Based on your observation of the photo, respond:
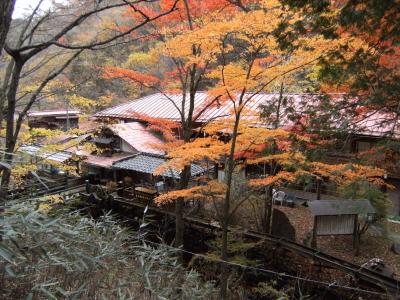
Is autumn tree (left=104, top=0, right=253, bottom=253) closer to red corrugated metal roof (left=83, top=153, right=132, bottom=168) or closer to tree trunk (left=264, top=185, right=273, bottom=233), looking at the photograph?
tree trunk (left=264, top=185, right=273, bottom=233)

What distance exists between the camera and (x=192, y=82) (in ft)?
34.8

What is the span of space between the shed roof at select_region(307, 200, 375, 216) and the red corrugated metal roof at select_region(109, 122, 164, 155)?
30.5 ft

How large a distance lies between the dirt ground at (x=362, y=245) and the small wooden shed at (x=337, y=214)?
56cm

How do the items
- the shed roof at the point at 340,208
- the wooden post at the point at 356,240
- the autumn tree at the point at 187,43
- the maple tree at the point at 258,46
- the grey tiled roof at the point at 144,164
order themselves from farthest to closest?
the grey tiled roof at the point at 144,164 → the wooden post at the point at 356,240 → the shed roof at the point at 340,208 → the autumn tree at the point at 187,43 → the maple tree at the point at 258,46

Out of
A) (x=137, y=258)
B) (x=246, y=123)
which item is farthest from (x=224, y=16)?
(x=137, y=258)

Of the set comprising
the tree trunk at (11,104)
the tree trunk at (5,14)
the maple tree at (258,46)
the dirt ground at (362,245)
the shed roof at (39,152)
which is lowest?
the dirt ground at (362,245)

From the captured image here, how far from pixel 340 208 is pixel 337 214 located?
0.25 m

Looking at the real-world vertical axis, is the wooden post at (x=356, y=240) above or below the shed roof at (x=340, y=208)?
below

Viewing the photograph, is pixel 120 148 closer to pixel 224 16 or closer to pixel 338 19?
pixel 224 16

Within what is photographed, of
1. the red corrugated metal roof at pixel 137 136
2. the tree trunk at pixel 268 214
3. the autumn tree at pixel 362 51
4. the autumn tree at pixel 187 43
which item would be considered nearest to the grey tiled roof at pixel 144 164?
the red corrugated metal roof at pixel 137 136

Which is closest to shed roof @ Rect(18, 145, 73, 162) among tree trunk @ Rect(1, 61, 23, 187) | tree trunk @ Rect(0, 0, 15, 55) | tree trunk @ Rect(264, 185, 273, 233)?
tree trunk @ Rect(1, 61, 23, 187)

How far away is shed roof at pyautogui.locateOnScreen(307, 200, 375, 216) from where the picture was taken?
11.2 m

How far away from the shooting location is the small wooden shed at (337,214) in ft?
37.1

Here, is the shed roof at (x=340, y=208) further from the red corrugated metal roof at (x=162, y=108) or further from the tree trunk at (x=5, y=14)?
the tree trunk at (x=5, y=14)
